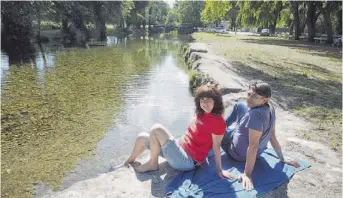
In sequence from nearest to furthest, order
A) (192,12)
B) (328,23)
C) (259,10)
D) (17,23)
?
(17,23) < (328,23) < (259,10) < (192,12)

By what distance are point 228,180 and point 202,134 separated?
579 mm

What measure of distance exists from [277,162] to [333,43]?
1003 inches

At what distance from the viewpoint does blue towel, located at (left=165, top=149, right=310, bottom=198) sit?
3.29 m

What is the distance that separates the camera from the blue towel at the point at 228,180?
129 inches

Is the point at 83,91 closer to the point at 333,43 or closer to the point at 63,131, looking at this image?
the point at 63,131

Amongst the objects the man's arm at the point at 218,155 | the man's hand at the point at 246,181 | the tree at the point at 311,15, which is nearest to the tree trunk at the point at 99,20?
the tree at the point at 311,15

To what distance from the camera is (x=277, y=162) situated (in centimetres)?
395

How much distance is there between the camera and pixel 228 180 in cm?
347

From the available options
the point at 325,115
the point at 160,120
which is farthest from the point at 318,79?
the point at 160,120

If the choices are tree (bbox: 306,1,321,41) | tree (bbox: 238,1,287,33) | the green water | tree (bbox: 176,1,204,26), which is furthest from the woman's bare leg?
tree (bbox: 176,1,204,26)

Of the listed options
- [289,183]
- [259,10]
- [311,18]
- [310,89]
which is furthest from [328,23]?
[289,183]

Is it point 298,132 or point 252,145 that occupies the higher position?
point 252,145

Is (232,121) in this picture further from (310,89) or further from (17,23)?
(17,23)

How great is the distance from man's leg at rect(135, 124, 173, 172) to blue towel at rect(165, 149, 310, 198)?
0.38 meters
